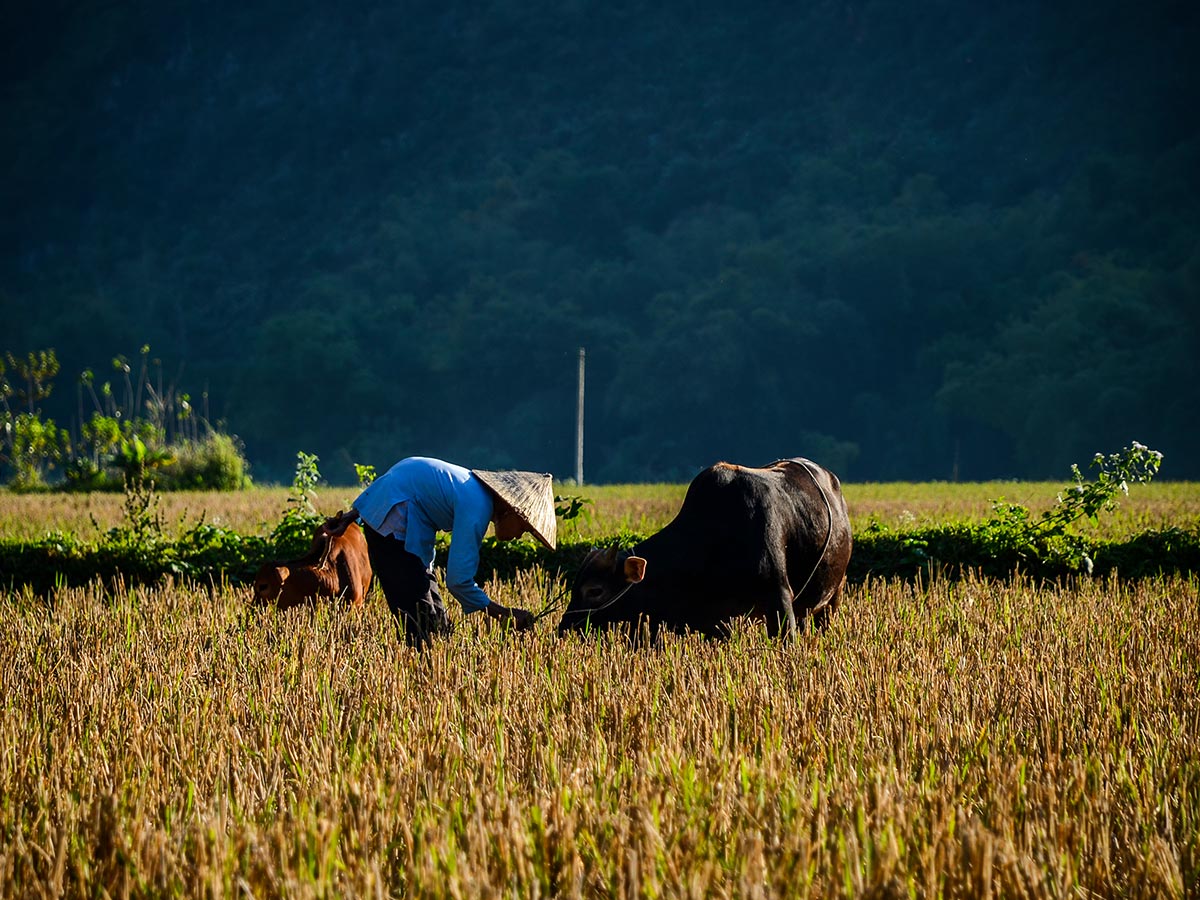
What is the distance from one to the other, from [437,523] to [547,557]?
12.4 ft

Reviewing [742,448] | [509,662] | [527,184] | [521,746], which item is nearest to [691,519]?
[509,662]

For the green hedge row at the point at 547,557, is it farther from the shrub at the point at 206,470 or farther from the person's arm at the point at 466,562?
the shrub at the point at 206,470

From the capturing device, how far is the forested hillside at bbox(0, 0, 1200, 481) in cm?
4275

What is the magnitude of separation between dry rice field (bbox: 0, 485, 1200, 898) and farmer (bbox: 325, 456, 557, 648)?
0.25 meters

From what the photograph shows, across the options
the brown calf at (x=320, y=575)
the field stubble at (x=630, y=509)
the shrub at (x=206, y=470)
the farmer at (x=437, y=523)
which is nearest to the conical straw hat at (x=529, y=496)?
the farmer at (x=437, y=523)

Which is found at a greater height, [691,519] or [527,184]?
[527,184]

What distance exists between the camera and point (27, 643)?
19.9 feet

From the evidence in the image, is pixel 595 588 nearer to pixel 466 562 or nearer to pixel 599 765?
pixel 466 562

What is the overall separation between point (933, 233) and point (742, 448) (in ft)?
36.6

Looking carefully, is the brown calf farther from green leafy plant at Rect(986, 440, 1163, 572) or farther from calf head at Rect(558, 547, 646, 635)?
green leafy plant at Rect(986, 440, 1163, 572)

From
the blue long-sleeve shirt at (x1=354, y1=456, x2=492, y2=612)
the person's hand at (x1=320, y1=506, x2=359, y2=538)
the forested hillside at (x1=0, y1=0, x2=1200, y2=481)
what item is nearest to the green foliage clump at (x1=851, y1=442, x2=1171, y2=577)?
the blue long-sleeve shirt at (x1=354, y1=456, x2=492, y2=612)

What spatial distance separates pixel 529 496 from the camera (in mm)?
5379

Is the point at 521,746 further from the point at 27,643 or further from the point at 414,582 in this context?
the point at 27,643

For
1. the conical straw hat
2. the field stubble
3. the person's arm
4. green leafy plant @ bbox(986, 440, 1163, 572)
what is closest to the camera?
the person's arm
